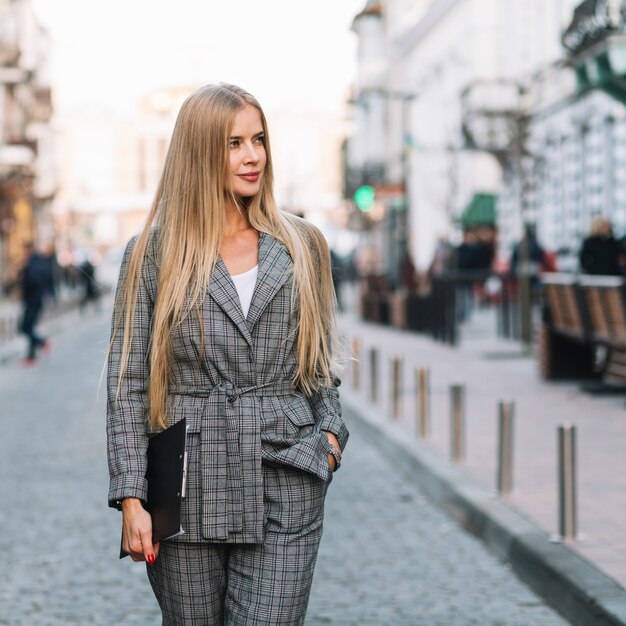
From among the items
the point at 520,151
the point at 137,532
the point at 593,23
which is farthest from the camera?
the point at 520,151

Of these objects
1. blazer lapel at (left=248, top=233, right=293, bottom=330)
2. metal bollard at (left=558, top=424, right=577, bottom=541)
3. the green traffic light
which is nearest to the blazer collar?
blazer lapel at (left=248, top=233, right=293, bottom=330)

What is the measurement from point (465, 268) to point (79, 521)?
1978 cm

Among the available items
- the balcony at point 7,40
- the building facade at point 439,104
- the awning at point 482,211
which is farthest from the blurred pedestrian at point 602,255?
the balcony at point 7,40

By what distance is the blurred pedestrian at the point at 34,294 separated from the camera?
70.2ft

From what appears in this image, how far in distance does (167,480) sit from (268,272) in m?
0.53

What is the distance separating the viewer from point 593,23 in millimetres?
18719

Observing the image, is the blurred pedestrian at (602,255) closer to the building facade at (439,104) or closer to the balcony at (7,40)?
the building facade at (439,104)

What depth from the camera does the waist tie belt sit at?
321 cm

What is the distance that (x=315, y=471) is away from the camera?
3.26m

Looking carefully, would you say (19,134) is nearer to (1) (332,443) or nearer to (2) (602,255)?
(2) (602,255)

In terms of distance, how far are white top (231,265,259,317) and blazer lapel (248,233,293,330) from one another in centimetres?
2

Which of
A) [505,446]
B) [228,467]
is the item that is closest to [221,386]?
[228,467]

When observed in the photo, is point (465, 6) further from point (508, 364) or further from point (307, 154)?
point (307, 154)

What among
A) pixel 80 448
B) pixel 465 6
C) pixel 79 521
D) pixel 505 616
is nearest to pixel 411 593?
pixel 505 616
